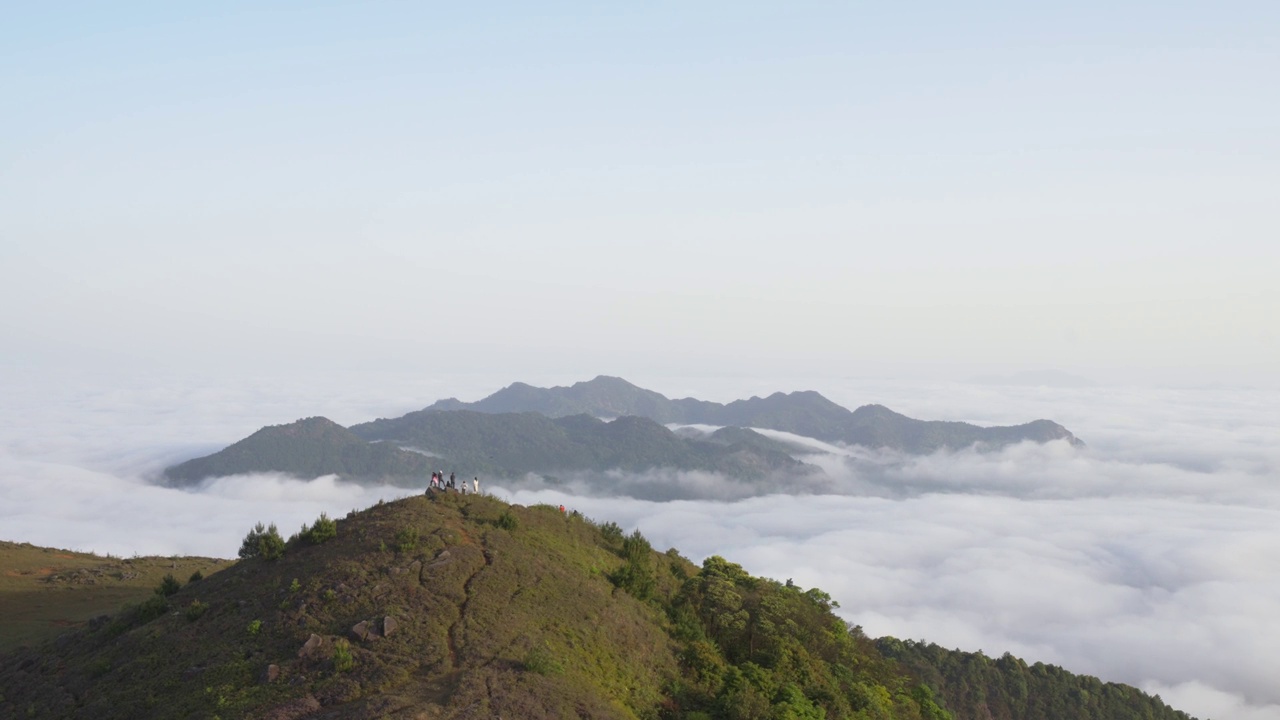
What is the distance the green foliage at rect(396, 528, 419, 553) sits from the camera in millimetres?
31828

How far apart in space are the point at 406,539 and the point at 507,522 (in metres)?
5.43

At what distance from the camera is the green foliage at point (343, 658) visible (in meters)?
24.1

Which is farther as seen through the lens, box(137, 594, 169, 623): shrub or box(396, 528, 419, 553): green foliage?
box(137, 594, 169, 623): shrub

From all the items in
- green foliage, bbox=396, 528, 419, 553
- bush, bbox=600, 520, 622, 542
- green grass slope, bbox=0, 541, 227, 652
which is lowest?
green grass slope, bbox=0, 541, 227, 652

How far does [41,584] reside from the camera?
50531 mm

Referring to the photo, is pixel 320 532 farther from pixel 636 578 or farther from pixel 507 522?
pixel 636 578

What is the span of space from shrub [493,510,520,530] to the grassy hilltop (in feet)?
0.34

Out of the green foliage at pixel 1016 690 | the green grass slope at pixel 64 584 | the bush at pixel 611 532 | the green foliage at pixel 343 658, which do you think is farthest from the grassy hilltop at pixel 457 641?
the green foliage at pixel 1016 690

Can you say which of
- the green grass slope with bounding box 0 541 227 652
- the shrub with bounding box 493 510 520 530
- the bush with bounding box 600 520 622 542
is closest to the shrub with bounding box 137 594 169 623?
the green grass slope with bounding box 0 541 227 652

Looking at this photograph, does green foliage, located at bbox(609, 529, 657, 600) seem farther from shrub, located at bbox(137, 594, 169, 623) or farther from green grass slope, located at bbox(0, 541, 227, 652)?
green grass slope, located at bbox(0, 541, 227, 652)

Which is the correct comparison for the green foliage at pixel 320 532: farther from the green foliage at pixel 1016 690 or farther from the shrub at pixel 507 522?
the green foliage at pixel 1016 690

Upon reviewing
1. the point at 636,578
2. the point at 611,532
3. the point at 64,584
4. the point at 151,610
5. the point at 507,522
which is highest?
the point at 507,522

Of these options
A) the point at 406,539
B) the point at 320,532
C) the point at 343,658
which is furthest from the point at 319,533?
the point at 343,658

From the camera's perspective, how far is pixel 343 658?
24266 mm
